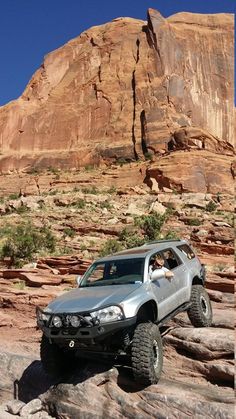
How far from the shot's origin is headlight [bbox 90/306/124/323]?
455cm

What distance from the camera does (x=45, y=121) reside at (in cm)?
6116

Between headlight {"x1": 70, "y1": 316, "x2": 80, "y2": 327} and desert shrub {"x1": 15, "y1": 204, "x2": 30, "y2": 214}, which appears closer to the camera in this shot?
headlight {"x1": 70, "y1": 316, "x2": 80, "y2": 327}

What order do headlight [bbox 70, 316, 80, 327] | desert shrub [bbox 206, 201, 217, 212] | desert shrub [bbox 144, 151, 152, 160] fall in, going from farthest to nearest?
desert shrub [bbox 144, 151, 152, 160], desert shrub [bbox 206, 201, 217, 212], headlight [bbox 70, 316, 80, 327]

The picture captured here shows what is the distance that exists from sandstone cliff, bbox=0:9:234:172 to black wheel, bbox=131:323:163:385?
45878mm

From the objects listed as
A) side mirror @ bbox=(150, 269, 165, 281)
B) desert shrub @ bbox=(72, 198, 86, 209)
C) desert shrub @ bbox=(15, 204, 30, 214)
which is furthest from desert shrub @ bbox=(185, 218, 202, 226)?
side mirror @ bbox=(150, 269, 165, 281)

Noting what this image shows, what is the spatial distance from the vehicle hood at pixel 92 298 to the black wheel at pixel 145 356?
1.38 feet

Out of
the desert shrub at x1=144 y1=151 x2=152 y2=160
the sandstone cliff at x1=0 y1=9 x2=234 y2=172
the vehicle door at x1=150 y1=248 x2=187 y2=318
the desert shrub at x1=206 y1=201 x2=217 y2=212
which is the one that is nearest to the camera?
the vehicle door at x1=150 y1=248 x2=187 y2=318

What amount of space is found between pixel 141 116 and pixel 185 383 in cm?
5268

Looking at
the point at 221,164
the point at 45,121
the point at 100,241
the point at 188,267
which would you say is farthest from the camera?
the point at 45,121

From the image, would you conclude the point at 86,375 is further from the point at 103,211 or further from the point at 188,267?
the point at 103,211

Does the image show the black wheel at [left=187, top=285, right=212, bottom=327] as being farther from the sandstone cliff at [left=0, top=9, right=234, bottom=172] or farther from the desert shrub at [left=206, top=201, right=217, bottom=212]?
the sandstone cliff at [left=0, top=9, right=234, bottom=172]

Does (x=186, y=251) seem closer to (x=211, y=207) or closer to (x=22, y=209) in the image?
(x=22, y=209)

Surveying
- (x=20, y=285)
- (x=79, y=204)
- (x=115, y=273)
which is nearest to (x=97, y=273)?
(x=115, y=273)

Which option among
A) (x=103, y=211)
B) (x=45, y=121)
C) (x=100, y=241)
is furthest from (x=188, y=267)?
(x=45, y=121)
